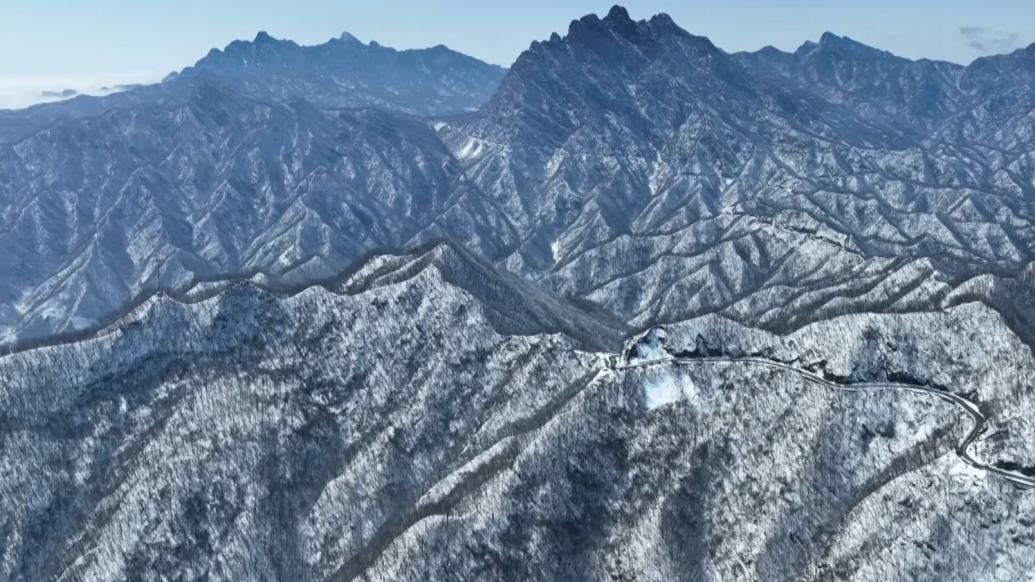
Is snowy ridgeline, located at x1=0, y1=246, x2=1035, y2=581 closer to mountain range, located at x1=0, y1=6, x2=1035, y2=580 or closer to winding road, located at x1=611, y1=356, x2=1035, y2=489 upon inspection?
mountain range, located at x1=0, y1=6, x2=1035, y2=580

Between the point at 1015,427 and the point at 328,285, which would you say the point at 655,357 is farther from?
the point at 328,285

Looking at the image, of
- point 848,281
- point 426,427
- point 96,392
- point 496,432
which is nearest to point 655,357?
point 496,432

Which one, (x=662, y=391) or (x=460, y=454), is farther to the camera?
(x=460, y=454)

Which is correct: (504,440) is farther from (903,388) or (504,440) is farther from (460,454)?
(903,388)

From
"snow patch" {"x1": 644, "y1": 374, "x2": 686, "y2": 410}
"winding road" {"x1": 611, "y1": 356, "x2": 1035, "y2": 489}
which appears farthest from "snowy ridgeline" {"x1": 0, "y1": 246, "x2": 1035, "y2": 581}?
"winding road" {"x1": 611, "y1": 356, "x2": 1035, "y2": 489}

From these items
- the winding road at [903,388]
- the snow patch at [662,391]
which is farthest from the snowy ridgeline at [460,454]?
the winding road at [903,388]

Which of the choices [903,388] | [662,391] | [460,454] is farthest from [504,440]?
[903,388]

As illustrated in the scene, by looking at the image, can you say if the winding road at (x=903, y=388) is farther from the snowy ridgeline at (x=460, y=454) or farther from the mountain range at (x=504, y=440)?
the snowy ridgeline at (x=460, y=454)
